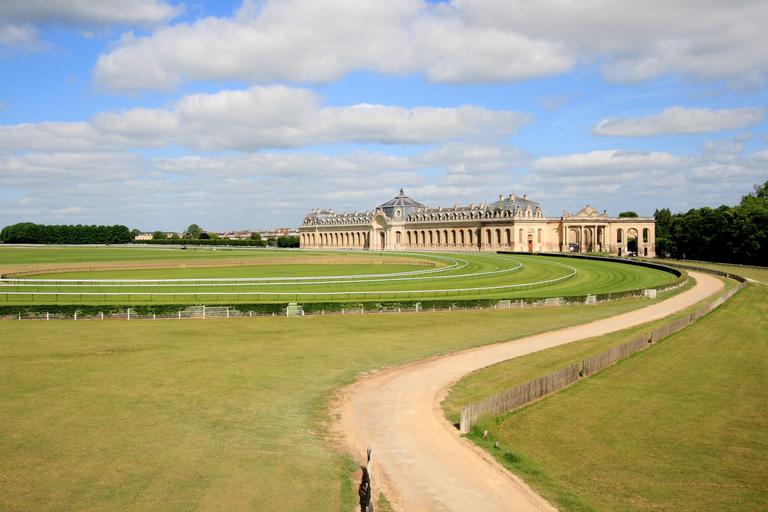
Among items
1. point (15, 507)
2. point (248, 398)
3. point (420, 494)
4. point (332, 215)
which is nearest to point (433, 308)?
point (248, 398)

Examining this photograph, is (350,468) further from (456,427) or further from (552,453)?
(552,453)

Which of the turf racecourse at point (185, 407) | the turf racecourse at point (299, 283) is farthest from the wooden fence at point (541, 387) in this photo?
the turf racecourse at point (299, 283)

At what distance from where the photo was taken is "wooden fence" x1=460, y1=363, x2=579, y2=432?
1656 cm

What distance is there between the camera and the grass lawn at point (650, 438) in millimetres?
13047

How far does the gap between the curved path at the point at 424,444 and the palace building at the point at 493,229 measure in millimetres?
86388

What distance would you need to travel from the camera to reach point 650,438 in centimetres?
1631

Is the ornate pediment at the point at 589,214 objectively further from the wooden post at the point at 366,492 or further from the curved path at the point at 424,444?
the wooden post at the point at 366,492

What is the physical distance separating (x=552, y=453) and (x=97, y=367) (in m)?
17.1

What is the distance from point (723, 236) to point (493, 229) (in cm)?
3952

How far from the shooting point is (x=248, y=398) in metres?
19.2

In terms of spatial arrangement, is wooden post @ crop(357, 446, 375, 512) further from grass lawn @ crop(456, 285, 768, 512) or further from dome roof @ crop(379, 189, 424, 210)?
dome roof @ crop(379, 189, 424, 210)

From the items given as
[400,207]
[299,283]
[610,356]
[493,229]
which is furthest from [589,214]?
[610,356]

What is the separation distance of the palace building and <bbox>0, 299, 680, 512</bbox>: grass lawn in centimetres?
7941

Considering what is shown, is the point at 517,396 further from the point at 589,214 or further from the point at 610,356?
the point at 589,214
